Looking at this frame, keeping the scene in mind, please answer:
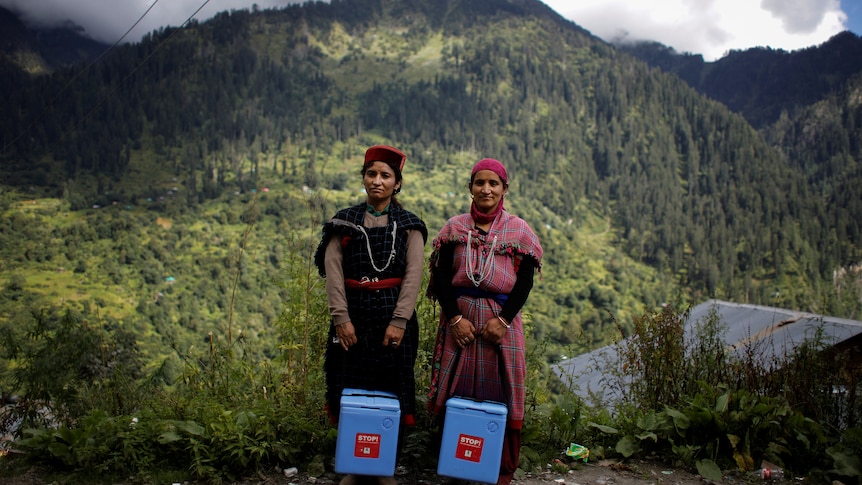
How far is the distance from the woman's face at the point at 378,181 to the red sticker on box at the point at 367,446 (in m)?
1.08

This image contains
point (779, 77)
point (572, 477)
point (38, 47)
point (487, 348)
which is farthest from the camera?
point (779, 77)

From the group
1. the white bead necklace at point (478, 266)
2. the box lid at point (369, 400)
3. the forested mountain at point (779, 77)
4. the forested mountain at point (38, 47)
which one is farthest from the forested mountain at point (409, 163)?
the white bead necklace at point (478, 266)

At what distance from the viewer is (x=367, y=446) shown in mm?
2514

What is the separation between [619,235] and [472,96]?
46.9m

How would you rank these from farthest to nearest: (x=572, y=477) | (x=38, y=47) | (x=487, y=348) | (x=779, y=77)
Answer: (x=779, y=77) → (x=38, y=47) → (x=572, y=477) → (x=487, y=348)

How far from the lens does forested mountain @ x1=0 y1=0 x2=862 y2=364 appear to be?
6500 cm

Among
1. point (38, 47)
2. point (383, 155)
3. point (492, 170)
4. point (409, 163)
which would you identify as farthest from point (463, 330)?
point (38, 47)

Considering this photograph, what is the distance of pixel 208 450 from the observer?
115 inches

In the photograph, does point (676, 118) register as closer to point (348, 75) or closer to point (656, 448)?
point (348, 75)

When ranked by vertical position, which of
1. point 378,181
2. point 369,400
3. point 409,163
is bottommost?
point 369,400

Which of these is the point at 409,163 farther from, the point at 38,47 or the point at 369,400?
the point at 369,400

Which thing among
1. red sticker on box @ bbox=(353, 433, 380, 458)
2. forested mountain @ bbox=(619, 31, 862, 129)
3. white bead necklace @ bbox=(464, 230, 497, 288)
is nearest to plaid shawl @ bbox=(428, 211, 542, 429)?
white bead necklace @ bbox=(464, 230, 497, 288)

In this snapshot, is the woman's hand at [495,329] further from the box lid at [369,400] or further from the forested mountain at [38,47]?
the forested mountain at [38,47]

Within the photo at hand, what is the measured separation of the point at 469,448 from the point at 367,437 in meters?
0.45
